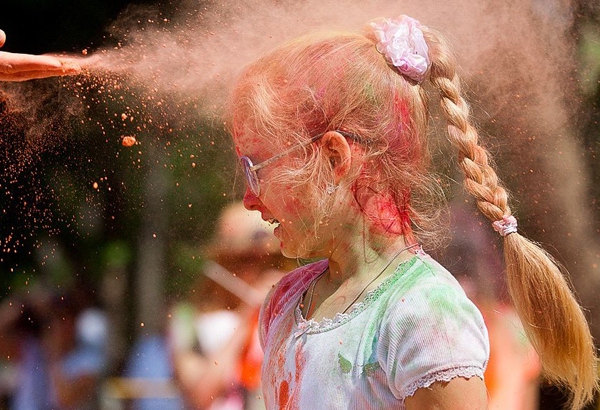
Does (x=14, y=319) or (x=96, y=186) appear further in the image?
(x=14, y=319)

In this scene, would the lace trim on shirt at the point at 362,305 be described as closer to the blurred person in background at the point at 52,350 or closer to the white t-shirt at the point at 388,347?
the white t-shirt at the point at 388,347

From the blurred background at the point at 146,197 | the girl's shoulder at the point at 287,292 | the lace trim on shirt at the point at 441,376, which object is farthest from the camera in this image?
the blurred background at the point at 146,197

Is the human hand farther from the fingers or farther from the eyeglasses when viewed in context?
the eyeglasses

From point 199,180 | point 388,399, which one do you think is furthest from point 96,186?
point 388,399

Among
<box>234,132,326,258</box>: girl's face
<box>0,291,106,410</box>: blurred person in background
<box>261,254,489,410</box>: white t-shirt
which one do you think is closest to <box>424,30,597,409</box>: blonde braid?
<box>261,254,489,410</box>: white t-shirt

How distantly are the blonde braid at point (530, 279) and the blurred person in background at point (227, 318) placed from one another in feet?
3.04

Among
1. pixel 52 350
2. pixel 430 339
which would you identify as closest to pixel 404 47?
pixel 430 339

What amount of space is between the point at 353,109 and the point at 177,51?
72 cm

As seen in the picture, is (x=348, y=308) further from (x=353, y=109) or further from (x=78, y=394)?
(x=78, y=394)

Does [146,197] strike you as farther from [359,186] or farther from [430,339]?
[430,339]

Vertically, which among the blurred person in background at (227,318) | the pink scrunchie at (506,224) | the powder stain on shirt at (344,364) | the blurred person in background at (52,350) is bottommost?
the blurred person in background at (52,350)

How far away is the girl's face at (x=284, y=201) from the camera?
44.9 inches

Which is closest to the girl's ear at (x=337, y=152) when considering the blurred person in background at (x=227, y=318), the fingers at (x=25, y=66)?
the fingers at (x=25, y=66)

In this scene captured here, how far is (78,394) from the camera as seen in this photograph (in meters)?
2.21
